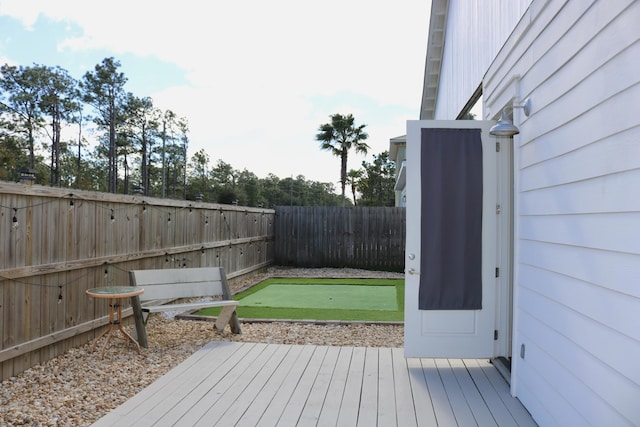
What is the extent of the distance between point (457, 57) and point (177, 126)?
3977 cm

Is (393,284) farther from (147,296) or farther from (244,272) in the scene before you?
(147,296)

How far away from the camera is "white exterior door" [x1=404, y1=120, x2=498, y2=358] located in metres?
4.00

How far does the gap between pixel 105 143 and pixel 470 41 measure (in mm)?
35458

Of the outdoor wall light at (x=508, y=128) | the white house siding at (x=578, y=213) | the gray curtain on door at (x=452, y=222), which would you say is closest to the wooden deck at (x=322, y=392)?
the white house siding at (x=578, y=213)

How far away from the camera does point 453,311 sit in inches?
158

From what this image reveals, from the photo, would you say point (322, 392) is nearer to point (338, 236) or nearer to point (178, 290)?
point (178, 290)

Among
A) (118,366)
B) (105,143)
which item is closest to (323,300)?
(118,366)

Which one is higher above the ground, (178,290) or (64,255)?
(64,255)

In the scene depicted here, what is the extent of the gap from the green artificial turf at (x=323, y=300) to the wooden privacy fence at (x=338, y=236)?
74.3 inches

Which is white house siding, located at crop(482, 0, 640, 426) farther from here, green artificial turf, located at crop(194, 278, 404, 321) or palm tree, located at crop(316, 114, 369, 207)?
palm tree, located at crop(316, 114, 369, 207)

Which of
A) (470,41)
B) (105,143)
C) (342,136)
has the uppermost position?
(105,143)

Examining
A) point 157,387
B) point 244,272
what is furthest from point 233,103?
point 157,387

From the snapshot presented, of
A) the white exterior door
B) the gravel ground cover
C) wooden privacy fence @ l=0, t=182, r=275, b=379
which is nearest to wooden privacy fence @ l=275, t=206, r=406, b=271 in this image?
wooden privacy fence @ l=0, t=182, r=275, b=379

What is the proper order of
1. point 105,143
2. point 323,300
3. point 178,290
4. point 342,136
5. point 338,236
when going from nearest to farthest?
point 178,290
point 323,300
point 338,236
point 342,136
point 105,143
